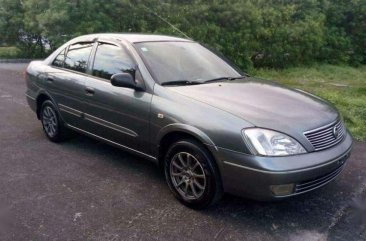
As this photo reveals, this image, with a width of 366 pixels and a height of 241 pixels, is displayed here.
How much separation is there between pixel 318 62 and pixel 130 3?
274 inches

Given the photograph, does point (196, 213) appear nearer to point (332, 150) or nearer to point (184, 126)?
point (184, 126)

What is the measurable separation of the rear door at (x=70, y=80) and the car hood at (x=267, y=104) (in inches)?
58.8

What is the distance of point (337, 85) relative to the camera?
1019cm

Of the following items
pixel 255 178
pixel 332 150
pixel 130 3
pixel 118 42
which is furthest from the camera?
pixel 130 3

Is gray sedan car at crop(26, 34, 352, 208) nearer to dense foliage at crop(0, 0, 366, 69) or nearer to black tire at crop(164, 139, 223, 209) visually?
black tire at crop(164, 139, 223, 209)

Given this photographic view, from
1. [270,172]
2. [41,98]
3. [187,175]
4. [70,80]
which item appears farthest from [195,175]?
[41,98]

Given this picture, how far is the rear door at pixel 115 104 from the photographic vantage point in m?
4.09

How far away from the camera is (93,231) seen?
3.38 m

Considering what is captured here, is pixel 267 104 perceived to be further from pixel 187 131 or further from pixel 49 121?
pixel 49 121

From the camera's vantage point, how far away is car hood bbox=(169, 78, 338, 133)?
341 cm

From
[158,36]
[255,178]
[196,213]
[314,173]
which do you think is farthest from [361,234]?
[158,36]

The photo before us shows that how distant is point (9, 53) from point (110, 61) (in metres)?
12.9

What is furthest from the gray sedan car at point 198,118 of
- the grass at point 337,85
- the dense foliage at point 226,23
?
the dense foliage at point 226,23

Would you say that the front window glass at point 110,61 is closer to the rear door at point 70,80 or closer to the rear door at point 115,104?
the rear door at point 115,104
